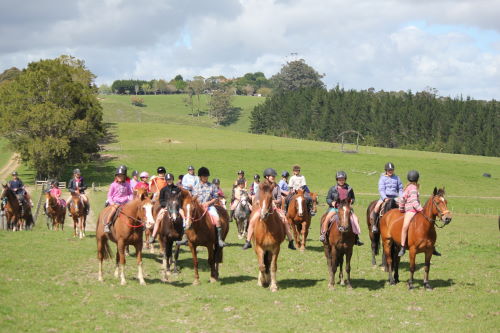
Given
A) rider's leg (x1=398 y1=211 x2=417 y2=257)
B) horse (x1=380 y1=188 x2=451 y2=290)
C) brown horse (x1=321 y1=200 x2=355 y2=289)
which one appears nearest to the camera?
brown horse (x1=321 y1=200 x2=355 y2=289)

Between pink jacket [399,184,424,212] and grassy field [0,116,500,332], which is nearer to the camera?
grassy field [0,116,500,332]

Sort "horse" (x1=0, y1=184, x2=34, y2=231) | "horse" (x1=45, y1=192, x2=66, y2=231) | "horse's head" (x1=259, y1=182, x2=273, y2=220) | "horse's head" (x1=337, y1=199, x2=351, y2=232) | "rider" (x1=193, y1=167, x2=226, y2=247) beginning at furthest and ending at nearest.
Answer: "horse" (x1=45, y1=192, x2=66, y2=231) < "horse" (x1=0, y1=184, x2=34, y2=231) < "rider" (x1=193, y1=167, x2=226, y2=247) < "horse's head" (x1=337, y1=199, x2=351, y2=232) < "horse's head" (x1=259, y1=182, x2=273, y2=220)

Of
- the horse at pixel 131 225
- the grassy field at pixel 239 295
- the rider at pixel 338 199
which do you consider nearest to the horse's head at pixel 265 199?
the rider at pixel 338 199

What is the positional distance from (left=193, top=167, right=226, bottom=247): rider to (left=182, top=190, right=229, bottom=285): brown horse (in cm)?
18

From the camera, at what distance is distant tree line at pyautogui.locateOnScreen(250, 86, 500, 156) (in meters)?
130

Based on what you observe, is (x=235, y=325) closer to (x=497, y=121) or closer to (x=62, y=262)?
(x=62, y=262)

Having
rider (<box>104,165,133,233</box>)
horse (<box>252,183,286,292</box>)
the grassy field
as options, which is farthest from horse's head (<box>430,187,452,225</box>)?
rider (<box>104,165,133,233</box>)

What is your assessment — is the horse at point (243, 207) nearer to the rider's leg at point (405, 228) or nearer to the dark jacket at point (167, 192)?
the dark jacket at point (167, 192)

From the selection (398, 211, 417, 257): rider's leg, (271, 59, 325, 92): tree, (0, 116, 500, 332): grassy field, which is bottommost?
(0, 116, 500, 332): grassy field

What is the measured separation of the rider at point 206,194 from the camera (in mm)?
16609

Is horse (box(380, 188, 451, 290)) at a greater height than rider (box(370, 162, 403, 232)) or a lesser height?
lesser

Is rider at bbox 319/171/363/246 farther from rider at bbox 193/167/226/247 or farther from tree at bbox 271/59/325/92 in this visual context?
tree at bbox 271/59/325/92

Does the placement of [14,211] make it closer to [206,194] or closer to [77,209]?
[77,209]

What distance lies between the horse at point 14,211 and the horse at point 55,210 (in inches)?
42.3
